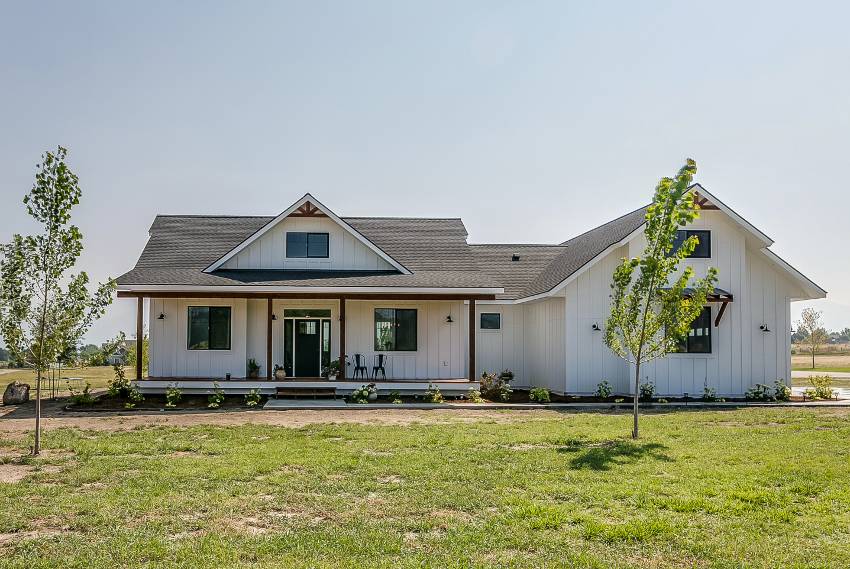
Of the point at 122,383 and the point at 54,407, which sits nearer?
the point at 54,407

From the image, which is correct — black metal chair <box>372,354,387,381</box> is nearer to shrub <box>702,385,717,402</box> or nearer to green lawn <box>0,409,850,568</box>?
shrub <box>702,385,717,402</box>

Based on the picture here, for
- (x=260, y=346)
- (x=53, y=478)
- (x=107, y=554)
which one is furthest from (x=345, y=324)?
(x=107, y=554)

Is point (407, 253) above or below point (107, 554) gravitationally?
above

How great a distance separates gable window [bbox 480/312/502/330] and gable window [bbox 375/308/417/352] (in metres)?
3.05

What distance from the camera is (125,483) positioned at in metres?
9.11

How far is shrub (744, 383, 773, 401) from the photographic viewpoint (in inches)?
835

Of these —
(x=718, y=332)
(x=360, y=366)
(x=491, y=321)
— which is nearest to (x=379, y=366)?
(x=360, y=366)

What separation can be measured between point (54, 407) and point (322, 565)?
51.7ft

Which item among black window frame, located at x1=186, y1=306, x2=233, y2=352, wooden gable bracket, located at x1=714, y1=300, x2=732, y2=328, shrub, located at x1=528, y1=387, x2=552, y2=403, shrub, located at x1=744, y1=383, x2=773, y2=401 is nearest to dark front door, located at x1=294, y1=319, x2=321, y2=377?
black window frame, located at x1=186, y1=306, x2=233, y2=352

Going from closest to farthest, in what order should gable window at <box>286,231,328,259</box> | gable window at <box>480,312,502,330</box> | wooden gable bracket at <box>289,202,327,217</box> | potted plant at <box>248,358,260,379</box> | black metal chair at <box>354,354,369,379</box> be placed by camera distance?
1. potted plant at <box>248,358,260,379</box>
2. black metal chair at <box>354,354,369,379</box>
3. wooden gable bracket at <box>289,202,327,217</box>
4. gable window at <box>286,231,328,259</box>
5. gable window at <box>480,312,502,330</box>

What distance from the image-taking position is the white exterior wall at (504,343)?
2511 centimetres

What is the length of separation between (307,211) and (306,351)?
4.25 metres

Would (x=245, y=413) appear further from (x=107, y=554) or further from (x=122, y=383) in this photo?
(x=107, y=554)

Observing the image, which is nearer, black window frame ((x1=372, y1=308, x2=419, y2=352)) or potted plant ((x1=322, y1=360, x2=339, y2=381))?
potted plant ((x1=322, y1=360, x2=339, y2=381))
